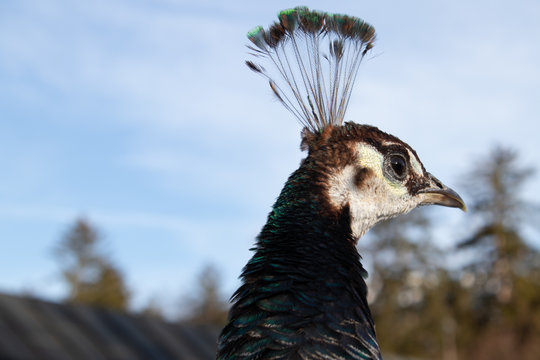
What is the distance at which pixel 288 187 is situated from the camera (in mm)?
2402

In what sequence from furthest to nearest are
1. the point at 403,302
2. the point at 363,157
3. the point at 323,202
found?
the point at 403,302, the point at 363,157, the point at 323,202

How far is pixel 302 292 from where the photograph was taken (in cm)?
207

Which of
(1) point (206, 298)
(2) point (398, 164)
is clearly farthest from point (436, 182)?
(1) point (206, 298)

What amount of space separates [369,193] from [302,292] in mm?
696

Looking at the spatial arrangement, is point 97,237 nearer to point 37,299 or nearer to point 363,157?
point 37,299

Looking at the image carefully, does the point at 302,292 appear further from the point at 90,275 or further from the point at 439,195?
the point at 90,275

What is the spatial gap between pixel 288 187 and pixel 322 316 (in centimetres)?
57

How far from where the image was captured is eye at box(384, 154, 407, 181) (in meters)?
2.68

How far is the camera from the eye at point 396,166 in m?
2.68

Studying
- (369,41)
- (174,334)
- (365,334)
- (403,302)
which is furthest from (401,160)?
(403,302)

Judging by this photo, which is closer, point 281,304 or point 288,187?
point 281,304

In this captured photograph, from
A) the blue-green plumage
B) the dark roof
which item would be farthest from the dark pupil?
the dark roof

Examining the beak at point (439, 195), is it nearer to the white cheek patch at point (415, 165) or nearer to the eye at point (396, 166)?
the white cheek patch at point (415, 165)

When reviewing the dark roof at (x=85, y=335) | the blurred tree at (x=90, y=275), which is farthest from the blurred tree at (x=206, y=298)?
the dark roof at (x=85, y=335)
